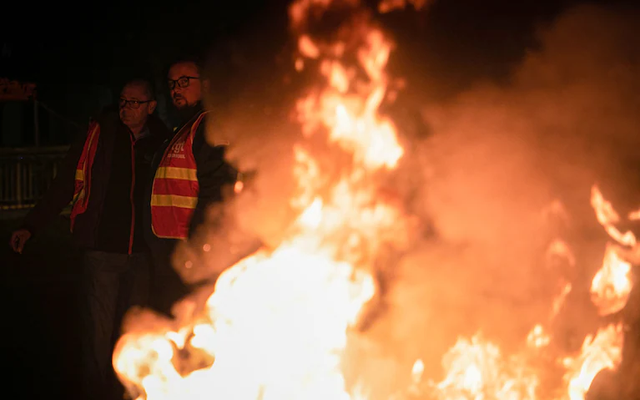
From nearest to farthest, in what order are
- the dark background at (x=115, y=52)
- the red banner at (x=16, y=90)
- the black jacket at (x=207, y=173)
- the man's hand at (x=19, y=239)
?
the black jacket at (x=207, y=173) < the man's hand at (x=19, y=239) < the dark background at (x=115, y=52) < the red banner at (x=16, y=90)

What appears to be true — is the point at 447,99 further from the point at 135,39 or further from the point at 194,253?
the point at 135,39

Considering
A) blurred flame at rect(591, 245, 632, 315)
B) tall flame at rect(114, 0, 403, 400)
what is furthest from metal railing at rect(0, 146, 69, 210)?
blurred flame at rect(591, 245, 632, 315)

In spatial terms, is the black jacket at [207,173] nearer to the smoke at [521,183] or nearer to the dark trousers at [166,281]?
the dark trousers at [166,281]

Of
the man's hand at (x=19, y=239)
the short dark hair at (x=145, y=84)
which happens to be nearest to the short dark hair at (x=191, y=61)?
the short dark hair at (x=145, y=84)

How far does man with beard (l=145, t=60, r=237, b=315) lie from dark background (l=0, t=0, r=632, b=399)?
17.2 inches

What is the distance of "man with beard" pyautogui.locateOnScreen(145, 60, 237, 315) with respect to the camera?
4965 millimetres

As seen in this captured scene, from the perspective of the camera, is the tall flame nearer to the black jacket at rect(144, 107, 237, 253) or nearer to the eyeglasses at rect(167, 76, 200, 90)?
the black jacket at rect(144, 107, 237, 253)

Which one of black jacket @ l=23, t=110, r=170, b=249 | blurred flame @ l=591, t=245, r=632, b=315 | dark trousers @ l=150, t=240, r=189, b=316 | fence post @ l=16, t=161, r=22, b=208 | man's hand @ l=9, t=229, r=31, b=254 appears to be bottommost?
blurred flame @ l=591, t=245, r=632, b=315

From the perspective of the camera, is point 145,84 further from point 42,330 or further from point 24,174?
point 24,174

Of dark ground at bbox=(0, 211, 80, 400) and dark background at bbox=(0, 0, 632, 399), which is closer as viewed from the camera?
dark background at bbox=(0, 0, 632, 399)

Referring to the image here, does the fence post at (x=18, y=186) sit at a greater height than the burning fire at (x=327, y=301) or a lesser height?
greater

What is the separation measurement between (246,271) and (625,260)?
199cm

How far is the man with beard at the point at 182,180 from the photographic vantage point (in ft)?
16.3

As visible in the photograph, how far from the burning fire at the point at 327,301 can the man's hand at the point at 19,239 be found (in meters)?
0.78
